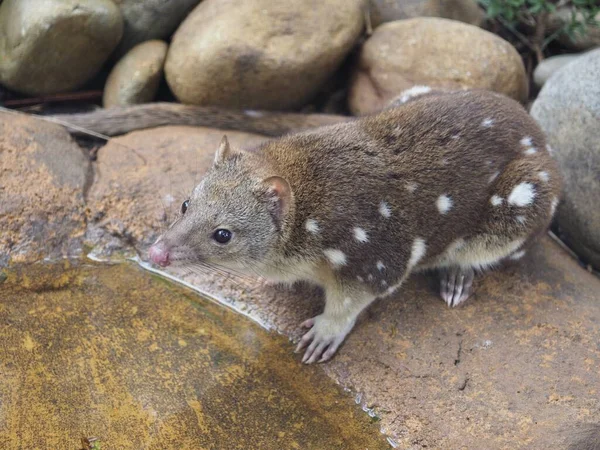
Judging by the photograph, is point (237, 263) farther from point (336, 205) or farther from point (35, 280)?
point (35, 280)

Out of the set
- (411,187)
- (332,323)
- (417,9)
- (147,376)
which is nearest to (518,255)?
(411,187)

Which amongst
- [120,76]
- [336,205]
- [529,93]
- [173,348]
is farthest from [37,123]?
[529,93]

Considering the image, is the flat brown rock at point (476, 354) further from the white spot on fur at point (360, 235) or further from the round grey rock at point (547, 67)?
the round grey rock at point (547, 67)

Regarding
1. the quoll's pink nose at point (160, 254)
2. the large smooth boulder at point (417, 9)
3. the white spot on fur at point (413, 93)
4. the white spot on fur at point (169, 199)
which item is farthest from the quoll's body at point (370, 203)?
the large smooth boulder at point (417, 9)

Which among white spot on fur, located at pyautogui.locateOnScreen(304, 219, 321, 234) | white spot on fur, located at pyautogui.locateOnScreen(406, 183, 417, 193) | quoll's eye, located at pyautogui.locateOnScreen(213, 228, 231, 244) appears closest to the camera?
quoll's eye, located at pyautogui.locateOnScreen(213, 228, 231, 244)

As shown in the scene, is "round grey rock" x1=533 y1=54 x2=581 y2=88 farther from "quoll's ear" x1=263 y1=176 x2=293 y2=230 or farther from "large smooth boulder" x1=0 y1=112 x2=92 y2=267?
"large smooth boulder" x1=0 y1=112 x2=92 y2=267

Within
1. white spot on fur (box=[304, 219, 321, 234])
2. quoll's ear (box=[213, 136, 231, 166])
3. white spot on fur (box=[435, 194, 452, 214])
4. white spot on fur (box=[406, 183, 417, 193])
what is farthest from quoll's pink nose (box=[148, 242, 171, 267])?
white spot on fur (box=[435, 194, 452, 214])
